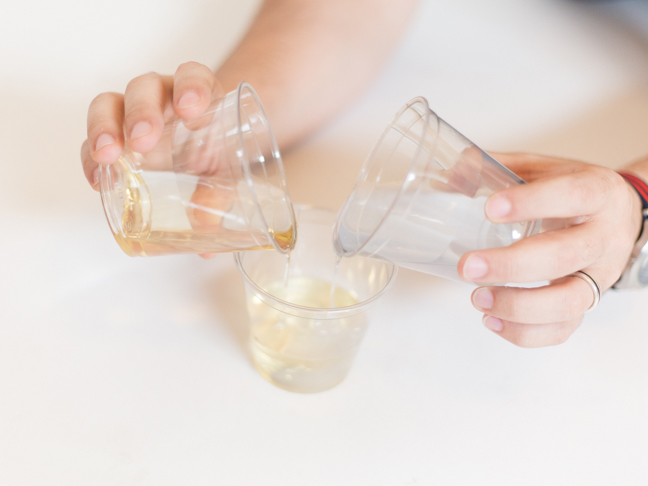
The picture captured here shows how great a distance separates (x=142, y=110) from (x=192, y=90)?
0.05 m

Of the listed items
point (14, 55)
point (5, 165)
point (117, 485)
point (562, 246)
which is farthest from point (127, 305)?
point (14, 55)

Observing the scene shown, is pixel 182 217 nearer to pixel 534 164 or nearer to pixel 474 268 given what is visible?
pixel 474 268

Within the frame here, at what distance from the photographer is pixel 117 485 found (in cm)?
59

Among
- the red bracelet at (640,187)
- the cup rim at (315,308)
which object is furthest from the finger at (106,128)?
the red bracelet at (640,187)

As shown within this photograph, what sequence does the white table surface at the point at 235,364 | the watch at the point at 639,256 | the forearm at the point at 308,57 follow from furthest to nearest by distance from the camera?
the forearm at the point at 308,57, the watch at the point at 639,256, the white table surface at the point at 235,364

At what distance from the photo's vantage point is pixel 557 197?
594mm

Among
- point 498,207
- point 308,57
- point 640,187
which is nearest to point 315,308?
point 498,207

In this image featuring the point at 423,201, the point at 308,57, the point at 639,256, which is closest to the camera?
the point at 423,201

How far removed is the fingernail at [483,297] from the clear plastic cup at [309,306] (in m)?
0.09

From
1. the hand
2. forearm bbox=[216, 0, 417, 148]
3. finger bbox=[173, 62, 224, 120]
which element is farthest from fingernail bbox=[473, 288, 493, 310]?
forearm bbox=[216, 0, 417, 148]

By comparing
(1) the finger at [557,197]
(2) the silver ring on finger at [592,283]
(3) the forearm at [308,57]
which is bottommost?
(3) the forearm at [308,57]

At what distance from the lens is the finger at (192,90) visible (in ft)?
2.04

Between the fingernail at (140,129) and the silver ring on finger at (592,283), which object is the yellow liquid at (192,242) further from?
the silver ring on finger at (592,283)

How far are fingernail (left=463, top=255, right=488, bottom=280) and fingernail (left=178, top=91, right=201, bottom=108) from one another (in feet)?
1.00
